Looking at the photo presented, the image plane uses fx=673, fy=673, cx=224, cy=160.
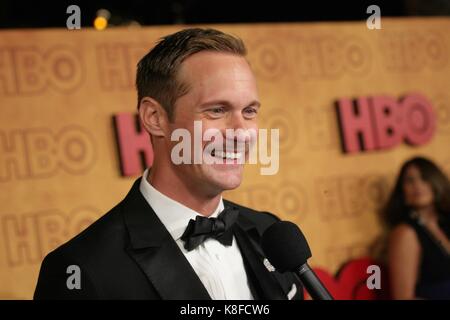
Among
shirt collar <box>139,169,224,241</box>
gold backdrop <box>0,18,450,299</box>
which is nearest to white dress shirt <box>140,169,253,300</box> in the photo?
shirt collar <box>139,169,224,241</box>

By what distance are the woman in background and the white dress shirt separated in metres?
1.66

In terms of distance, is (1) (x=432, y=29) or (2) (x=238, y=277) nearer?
(2) (x=238, y=277)

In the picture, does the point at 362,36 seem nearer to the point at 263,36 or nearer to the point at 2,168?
the point at 263,36

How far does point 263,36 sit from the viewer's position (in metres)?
2.81

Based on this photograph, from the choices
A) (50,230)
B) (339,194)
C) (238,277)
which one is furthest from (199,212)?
(339,194)

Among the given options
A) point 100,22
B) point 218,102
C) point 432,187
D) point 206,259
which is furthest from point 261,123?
point 218,102

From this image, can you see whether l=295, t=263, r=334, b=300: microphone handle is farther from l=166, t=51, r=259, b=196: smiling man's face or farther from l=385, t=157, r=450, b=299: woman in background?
l=385, t=157, r=450, b=299: woman in background

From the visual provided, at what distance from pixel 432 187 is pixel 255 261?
6.19 feet

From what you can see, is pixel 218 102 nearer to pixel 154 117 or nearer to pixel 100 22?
pixel 154 117

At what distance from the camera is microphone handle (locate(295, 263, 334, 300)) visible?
0.97m

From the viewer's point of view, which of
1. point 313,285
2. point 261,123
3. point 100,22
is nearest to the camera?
point 313,285

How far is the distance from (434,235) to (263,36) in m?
1.09

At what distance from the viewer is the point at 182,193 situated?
1.19 m

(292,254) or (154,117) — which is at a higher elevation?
(154,117)
